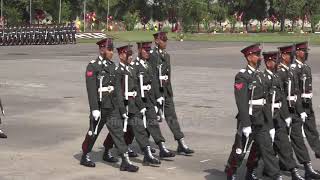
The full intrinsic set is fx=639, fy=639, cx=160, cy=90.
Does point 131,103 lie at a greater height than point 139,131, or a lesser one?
greater

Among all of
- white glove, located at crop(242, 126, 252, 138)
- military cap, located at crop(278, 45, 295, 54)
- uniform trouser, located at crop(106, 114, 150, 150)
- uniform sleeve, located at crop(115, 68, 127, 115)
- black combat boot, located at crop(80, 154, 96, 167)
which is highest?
military cap, located at crop(278, 45, 295, 54)

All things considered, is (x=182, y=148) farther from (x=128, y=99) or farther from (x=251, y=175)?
(x=251, y=175)

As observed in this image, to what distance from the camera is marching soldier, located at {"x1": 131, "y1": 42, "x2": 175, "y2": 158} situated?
1012 centimetres

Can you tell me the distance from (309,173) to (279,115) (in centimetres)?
107

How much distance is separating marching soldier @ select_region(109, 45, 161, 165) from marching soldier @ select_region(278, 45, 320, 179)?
2158mm

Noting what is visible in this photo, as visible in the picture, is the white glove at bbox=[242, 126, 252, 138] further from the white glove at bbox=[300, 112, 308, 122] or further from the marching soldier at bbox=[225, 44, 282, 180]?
the white glove at bbox=[300, 112, 308, 122]

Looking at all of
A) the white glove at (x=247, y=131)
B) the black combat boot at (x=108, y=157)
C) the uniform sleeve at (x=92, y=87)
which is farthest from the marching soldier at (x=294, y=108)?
the black combat boot at (x=108, y=157)

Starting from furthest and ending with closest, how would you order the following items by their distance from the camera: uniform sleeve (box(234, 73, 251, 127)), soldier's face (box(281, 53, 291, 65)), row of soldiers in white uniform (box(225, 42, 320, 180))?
soldier's face (box(281, 53, 291, 65)) < row of soldiers in white uniform (box(225, 42, 320, 180)) < uniform sleeve (box(234, 73, 251, 127))

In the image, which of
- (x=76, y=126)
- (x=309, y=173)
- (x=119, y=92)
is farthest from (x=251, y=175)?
(x=76, y=126)

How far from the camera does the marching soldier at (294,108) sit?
914 centimetres

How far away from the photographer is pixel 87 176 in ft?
30.2

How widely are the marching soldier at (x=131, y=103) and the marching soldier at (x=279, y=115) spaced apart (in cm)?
207

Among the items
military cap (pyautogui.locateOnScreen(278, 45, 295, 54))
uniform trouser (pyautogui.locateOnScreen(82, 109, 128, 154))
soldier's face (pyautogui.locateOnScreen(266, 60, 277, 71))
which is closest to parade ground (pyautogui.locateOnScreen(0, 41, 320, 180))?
uniform trouser (pyautogui.locateOnScreen(82, 109, 128, 154))

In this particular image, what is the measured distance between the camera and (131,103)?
32.0 feet
